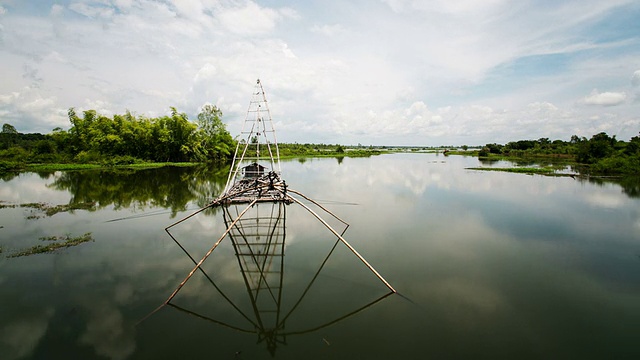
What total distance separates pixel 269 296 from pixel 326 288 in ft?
4.49

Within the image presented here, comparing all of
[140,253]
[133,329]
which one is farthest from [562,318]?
[140,253]

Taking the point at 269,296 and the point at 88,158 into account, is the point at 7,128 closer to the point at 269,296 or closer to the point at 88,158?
the point at 88,158

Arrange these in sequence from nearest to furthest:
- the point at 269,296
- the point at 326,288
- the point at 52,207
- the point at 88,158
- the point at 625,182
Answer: the point at 269,296 < the point at 326,288 < the point at 52,207 < the point at 625,182 < the point at 88,158

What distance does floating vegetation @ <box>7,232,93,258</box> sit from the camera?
8250mm

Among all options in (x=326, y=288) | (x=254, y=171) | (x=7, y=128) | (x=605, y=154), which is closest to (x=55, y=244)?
(x=326, y=288)

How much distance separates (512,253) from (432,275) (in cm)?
369

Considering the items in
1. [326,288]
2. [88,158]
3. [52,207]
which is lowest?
[326,288]

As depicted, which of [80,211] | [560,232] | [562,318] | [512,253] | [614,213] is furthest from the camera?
[614,213]

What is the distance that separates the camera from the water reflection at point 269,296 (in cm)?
552

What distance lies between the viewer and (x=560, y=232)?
1138 centimetres

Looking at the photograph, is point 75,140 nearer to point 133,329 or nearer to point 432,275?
point 133,329

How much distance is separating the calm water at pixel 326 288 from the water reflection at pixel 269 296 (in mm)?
40

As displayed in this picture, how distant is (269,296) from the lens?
650 centimetres

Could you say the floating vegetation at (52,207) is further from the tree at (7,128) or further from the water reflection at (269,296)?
the tree at (7,128)
